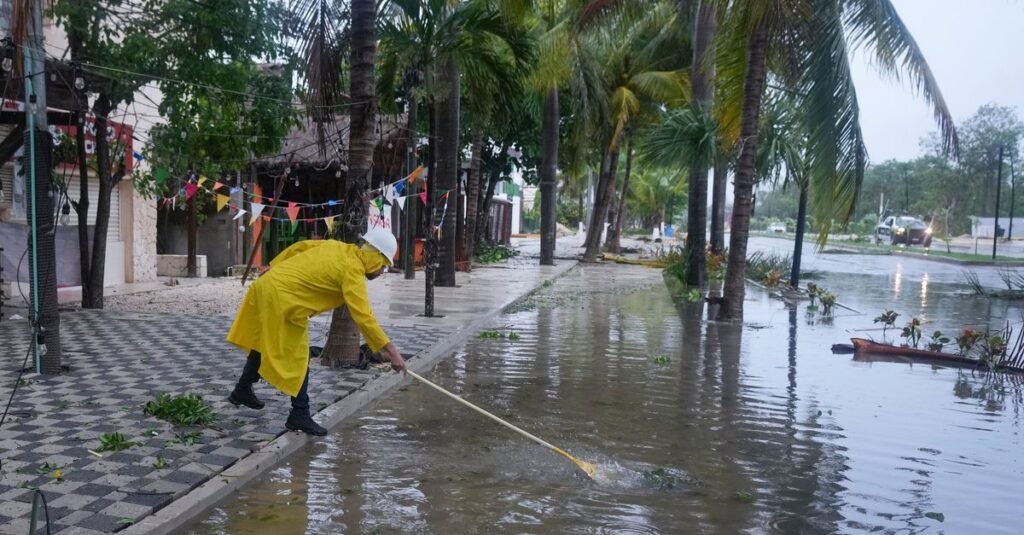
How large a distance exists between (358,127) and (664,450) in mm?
4686

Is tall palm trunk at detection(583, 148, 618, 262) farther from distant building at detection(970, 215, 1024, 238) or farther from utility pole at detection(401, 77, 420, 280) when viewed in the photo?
distant building at detection(970, 215, 1024, 238)

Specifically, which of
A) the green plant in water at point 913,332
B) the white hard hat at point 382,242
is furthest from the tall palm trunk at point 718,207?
the white hard hat at point 382,242

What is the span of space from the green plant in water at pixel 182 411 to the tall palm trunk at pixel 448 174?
37.0 feet

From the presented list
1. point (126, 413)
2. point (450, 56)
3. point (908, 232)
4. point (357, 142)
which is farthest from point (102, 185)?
point (908, 232)

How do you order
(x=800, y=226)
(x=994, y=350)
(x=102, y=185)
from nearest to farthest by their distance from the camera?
(x=994, y=350) < (x=102, y=185) < (x=800, y=226)

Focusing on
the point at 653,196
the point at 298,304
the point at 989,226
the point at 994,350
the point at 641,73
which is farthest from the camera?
the point at 653,196

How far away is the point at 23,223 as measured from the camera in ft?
45.2

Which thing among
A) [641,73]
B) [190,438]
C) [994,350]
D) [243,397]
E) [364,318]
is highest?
[641,73]

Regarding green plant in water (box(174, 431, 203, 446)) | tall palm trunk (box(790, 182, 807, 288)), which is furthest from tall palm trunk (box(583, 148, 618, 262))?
green plant in water (box(174, 431, 203, 446))

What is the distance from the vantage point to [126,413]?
21.0 feet

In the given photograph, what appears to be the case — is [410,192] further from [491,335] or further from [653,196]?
[653,196]

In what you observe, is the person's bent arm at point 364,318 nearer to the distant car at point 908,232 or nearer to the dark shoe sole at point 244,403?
the dark shoe sole at point 244,403

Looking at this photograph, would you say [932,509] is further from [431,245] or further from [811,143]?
[431,245]

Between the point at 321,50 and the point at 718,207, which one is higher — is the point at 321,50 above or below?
above
